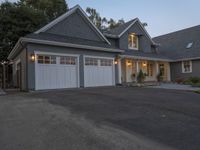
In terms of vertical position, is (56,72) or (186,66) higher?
(186,66)

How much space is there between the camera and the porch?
59.6 ft

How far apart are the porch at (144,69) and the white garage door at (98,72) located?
136 centimetres

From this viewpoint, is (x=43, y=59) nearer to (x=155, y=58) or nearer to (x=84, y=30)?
(x=84, y=30)

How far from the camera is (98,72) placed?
14.6 m

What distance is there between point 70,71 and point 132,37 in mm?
9930

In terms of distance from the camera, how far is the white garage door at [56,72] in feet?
38.4

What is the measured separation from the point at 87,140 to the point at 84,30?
1328cm

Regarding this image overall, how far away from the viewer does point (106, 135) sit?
3701 millimetres

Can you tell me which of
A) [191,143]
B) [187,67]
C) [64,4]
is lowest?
[191,143]

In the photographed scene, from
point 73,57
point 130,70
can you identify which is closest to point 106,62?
point 73,57

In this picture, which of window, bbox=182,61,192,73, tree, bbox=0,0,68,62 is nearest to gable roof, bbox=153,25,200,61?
window, bbox=182,61,192,73

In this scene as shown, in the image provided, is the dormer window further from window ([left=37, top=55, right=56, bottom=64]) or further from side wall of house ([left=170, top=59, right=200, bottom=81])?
window ([left=37, top=55, right=56, bottom=64])

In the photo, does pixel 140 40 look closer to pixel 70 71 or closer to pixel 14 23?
pixel 70 71

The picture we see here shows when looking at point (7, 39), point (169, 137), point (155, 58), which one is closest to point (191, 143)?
point (169, 137)
